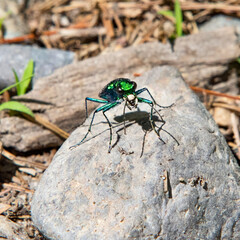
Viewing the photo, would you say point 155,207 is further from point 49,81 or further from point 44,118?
point 49,81

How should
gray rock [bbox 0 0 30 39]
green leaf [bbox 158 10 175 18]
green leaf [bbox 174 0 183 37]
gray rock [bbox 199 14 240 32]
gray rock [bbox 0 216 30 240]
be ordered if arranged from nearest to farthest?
gray rock [bbox 0 216 30 240]
green leaf [bbox 174 0 183 37]
green leaf [bbox 158 10 175 18]
gray rock [bbox 199 14 240 32]
gray rock [bbox 0 0 30 39]

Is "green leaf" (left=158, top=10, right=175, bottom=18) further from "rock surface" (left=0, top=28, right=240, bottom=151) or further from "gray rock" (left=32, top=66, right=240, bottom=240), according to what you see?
"gray rock" (left=32, top=66, right=240, bottom=240)

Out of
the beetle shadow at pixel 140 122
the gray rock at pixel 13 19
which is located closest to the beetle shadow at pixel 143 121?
the beetle shadow at pixel 140 122

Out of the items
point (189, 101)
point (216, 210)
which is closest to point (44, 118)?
point (189, 101)

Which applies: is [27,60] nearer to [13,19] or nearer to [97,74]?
[97,74]

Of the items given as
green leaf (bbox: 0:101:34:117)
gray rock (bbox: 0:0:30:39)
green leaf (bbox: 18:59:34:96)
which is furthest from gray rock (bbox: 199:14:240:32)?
green leaf (bbox: 0:101:34:117)

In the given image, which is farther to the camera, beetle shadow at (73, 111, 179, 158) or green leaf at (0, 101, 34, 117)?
green leaf at (0, 101, 34, 117)
